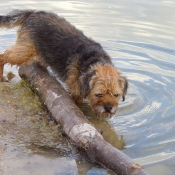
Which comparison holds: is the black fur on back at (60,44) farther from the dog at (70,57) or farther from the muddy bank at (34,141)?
the muddy bank at (34,141)

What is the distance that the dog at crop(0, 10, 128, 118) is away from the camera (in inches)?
252

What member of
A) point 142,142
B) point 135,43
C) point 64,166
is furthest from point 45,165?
point 135,43

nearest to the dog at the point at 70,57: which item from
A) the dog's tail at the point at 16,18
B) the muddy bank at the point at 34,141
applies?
the dog's tail at the point at 16,18

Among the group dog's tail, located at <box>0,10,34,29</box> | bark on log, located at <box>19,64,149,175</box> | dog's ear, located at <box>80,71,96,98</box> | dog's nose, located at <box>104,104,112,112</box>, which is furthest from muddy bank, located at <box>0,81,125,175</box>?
dog's tail, located at <box>0,10,34,29</box>

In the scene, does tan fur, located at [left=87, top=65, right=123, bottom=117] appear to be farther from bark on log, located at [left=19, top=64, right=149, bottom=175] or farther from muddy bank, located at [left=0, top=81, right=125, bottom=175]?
muddy bank, located at [left=0, top=81, right=125, bottom=175]

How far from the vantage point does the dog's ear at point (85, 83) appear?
6.54m

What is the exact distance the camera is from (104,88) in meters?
6.34

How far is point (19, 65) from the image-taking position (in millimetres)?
8195

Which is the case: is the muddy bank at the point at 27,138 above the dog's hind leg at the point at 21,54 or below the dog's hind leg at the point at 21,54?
below

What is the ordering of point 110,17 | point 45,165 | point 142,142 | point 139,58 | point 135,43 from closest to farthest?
point 45,165 < point 142,142 < point 139,58 < point 135,43 < point 110,17

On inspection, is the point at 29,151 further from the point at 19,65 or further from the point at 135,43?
the point at 135,43

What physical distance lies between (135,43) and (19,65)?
3.62m

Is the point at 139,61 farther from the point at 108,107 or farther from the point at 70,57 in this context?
the point at 108,107

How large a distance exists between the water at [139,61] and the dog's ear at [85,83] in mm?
622
